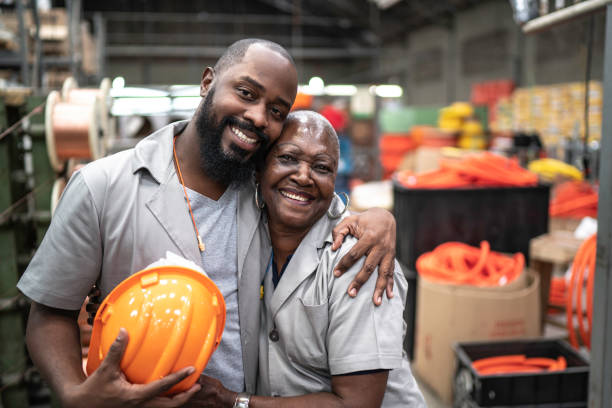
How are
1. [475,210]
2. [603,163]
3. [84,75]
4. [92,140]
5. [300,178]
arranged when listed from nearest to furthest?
[300,178] → [603,163] → [92,140] → [475,210] → [84,75]

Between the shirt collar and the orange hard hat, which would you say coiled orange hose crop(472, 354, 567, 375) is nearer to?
the orange hard hat

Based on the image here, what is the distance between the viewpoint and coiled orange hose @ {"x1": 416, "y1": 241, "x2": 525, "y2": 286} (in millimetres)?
3748

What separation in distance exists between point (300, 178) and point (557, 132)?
10.5 metres

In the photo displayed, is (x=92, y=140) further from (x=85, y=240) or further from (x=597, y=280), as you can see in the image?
(x=597, y=280)

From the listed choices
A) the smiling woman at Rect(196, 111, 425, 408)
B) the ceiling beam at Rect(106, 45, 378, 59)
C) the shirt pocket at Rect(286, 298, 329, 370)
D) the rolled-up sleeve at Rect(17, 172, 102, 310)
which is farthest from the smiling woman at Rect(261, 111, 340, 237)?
the ceiling beam at Rect(106, 45, 378, 59)

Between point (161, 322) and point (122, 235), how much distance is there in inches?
15.8

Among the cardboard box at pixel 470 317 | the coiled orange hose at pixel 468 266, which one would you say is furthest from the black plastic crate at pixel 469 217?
the cardboard box at pixel 470 317

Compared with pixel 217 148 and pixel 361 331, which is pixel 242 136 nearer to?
pixel 217 148

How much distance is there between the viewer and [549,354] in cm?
349

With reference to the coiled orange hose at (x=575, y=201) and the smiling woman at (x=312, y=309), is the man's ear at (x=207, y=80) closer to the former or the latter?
the smiling woman at (x=312, y=309)

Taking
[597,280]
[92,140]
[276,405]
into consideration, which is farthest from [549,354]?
[92,140]

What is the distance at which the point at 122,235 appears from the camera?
5.48 ft

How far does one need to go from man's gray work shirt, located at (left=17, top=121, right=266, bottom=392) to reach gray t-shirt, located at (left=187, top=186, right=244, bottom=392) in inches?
1.3

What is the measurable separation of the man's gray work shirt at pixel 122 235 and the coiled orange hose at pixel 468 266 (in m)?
2.34
